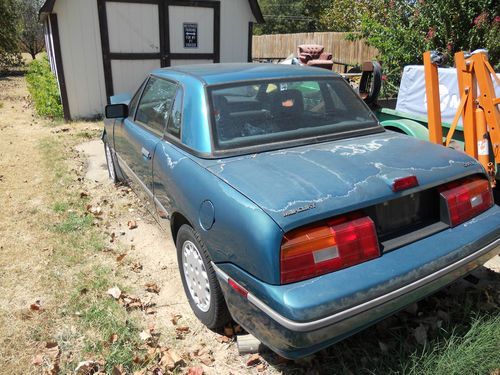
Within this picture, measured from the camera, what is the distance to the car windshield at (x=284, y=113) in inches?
113

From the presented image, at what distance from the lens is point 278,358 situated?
263cm

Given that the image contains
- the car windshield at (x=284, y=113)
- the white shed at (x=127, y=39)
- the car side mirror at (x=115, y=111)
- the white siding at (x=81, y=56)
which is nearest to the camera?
the car windshield at (x=284, y=113)

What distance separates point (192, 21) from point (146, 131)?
849cm

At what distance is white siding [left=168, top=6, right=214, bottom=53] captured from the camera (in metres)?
11.0

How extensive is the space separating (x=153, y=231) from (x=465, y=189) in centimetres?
298

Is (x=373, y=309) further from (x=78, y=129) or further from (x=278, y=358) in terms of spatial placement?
(x=78, y=129)

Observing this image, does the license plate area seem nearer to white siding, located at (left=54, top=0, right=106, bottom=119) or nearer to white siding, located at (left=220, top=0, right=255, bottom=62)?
white siding, located at (left=54, top=0, right=106, bottom=119)

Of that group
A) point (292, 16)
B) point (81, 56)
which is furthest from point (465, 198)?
point (292, 16)

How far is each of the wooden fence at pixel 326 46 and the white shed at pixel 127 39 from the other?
13.4 ft

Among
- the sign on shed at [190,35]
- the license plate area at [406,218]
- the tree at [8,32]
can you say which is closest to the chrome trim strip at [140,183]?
the license plate area at [406,218]

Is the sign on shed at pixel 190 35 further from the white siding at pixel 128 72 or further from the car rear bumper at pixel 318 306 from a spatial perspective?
the car rear bumper at pixel 318 306

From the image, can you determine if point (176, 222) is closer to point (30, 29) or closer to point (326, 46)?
point (326, 46)

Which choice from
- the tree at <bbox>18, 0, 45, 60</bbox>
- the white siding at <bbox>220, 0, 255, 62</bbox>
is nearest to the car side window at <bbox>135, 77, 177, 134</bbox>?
the white siding at <bbox>220, 0, 255, 62</bbox>

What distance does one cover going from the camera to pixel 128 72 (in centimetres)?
1085
